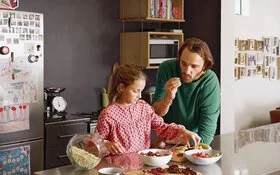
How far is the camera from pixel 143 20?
18.4 ft

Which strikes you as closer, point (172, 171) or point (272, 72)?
point (172, 171)

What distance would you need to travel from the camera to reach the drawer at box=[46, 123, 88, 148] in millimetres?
4590

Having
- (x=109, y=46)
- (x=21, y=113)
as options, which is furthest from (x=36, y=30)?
(x=109, y=46)

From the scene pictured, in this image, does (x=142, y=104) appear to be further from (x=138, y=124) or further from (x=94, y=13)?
(x=94, y=13)

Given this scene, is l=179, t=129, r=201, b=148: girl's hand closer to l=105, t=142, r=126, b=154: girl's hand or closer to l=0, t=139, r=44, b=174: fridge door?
l=105, t=142, r=126, b=154: girl's hand

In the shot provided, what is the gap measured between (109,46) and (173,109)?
8.81 feet

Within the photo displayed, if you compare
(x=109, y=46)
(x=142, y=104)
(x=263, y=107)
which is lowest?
(x=263, y=107)

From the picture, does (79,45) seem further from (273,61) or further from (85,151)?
(273,61)

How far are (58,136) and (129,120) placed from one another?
6.55 ft

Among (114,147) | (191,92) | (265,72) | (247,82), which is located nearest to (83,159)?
(114,147)

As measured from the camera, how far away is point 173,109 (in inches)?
122

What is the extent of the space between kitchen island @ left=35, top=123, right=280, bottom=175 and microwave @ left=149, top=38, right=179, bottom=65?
247cm

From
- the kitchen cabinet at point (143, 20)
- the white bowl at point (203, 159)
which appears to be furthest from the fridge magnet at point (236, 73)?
the white bowl at point (203, 159)

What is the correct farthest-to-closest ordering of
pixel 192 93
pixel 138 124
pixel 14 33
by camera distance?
pixel 14 33 → pixel 192 93 → pixel 138 124
